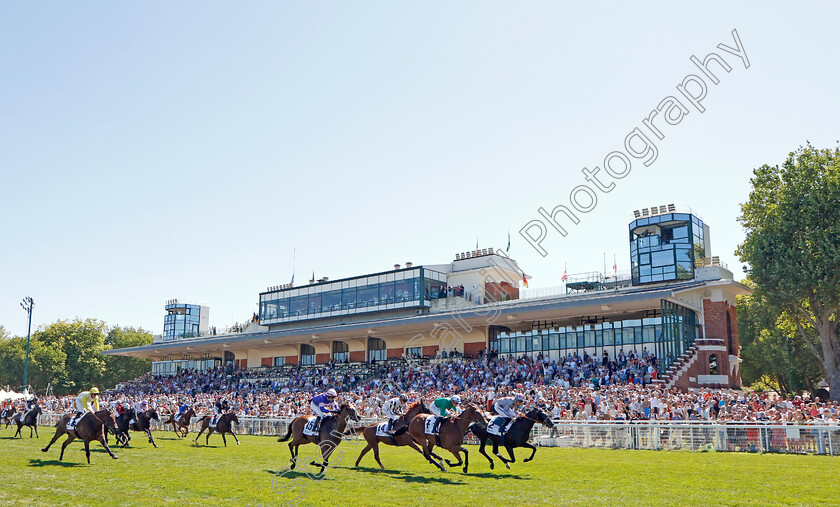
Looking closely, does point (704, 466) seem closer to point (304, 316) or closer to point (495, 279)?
point (495, 279)

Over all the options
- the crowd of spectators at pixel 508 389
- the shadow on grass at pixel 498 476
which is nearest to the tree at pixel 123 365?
the crowd of spectators at pixel 508 389

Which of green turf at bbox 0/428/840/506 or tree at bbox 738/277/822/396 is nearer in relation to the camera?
green turf at bbox 0/428/840/506

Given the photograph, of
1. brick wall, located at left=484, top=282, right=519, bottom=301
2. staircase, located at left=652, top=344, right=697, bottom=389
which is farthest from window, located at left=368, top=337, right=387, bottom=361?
staircase, located at left=652, top=344, right=697, bottom=389

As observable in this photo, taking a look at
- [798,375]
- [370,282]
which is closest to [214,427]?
[370,282]

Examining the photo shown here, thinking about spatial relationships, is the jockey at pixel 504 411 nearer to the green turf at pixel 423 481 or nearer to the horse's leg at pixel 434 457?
the green turf at pixel 423 481

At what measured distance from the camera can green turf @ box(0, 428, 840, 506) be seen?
1005 cm

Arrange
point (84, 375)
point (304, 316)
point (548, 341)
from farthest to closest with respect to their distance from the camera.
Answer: point (84, 375)
point (304, 316)
point (548, 341)

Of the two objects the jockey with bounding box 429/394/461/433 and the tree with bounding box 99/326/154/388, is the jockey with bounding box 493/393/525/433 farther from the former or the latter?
the tree with bounding box 99/326/154/388

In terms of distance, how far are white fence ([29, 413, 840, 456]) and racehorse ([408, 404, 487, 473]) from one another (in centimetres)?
795

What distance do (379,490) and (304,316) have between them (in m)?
44.6

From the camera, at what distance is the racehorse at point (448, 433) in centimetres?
1361

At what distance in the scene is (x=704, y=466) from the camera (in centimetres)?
1427

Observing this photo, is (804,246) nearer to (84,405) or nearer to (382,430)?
(382,430)

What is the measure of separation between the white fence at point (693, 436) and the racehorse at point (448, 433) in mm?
7945
